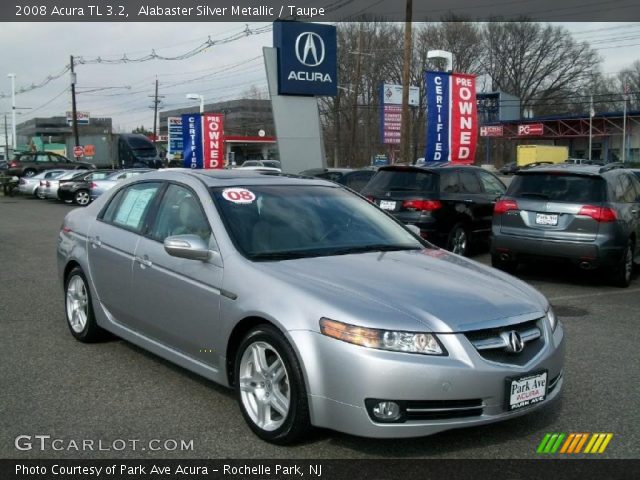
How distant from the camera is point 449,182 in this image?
1169cm

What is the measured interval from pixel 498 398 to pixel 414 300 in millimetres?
673

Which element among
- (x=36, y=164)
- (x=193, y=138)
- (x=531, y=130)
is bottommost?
(x=36, y=164)

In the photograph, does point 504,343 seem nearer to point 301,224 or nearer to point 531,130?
point 301,224

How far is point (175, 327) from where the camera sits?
4656 mm

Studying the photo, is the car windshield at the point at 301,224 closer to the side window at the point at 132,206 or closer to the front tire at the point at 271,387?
the front tire at the point at 271,387

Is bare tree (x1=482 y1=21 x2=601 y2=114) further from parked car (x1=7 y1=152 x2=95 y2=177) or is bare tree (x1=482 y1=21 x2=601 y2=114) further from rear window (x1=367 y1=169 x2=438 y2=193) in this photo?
rear window (x1=367 y1=169 x2=438 y2=193)

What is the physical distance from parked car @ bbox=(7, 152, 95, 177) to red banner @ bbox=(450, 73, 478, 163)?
92.4 feet

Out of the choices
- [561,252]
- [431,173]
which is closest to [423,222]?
[431,173]

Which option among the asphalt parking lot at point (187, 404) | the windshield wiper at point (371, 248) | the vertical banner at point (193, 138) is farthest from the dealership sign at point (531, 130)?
the windshield wiper at point (371, 248)

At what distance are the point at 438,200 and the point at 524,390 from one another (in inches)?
304

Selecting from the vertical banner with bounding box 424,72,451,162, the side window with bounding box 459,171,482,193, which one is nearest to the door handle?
the side window with bounding box 459,171,482,193

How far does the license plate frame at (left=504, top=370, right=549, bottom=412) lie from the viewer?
363 centimetres

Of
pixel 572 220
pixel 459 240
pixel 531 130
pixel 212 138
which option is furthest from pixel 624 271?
pixel 531 130
